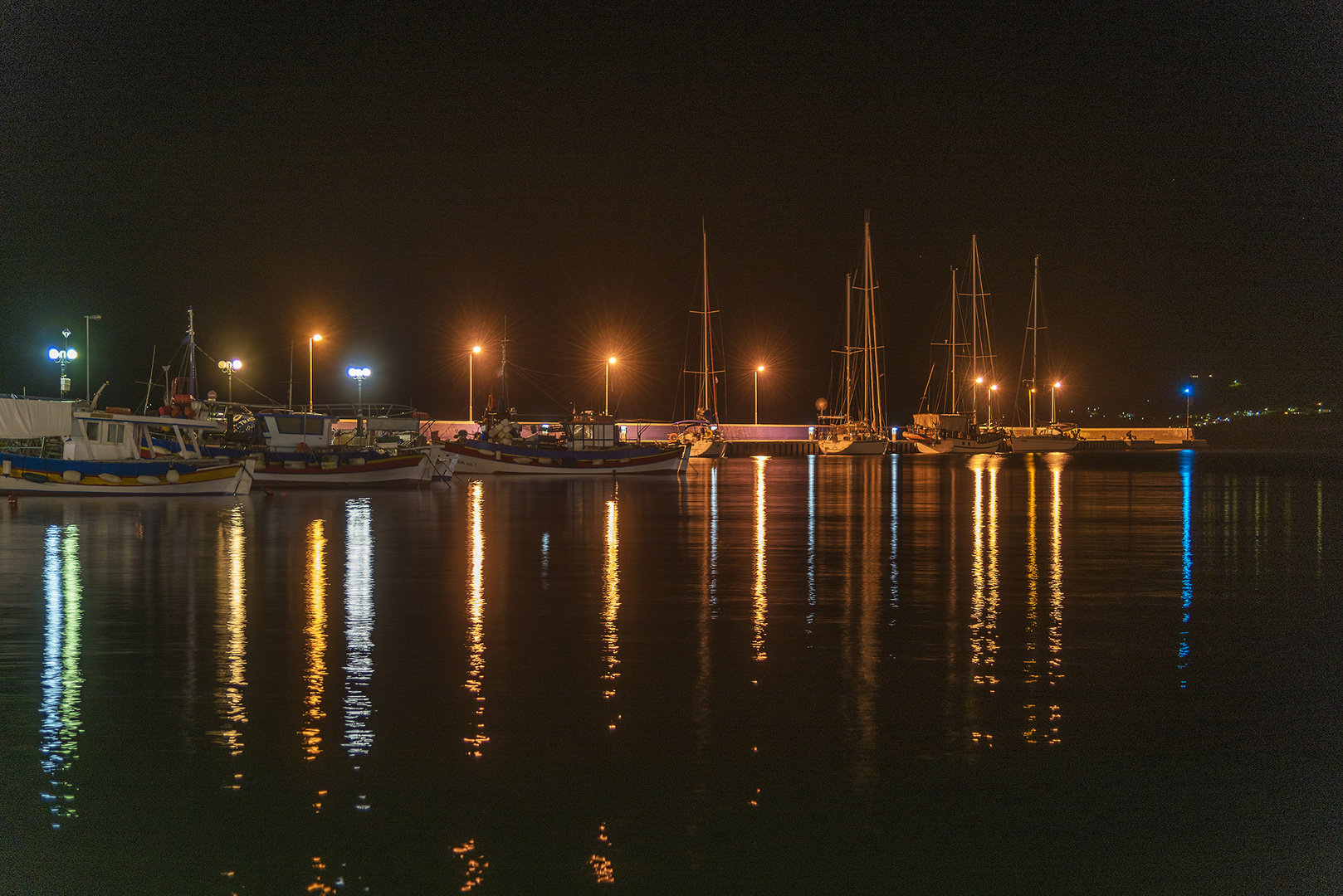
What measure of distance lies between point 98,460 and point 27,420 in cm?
552

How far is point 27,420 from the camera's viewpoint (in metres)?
46.0

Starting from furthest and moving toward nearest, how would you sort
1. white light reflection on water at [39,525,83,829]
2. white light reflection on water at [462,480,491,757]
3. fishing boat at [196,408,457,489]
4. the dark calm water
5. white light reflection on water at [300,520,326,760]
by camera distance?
1. fishing boat at [196,408,457,489]
2. white light reflection on water at [462,480,491,757]
3. white light reflection on water at [300,520,326,760]
4. white light reflection on water at [39,525,83,829]
5. the dark calm water

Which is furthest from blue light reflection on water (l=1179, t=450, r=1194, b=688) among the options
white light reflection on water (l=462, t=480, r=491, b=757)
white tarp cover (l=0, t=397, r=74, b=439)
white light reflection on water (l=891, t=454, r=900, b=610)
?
white tarp cover (l=0, t=397, r=74, b=439)

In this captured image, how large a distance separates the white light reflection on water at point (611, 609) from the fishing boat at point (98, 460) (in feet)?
63.4

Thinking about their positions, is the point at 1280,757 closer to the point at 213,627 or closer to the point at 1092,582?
the point at 1092,582

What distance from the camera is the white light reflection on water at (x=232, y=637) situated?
10.3 metres

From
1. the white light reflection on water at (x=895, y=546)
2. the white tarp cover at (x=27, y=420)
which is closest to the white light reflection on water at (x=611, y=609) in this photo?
the white light reflection on water at (x=895, y=546)

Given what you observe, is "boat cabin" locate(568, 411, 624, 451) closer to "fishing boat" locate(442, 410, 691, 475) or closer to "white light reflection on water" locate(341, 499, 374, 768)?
"fishing boat" locate(442, 410, 691, 475)

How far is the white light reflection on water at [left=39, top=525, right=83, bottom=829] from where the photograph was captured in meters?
8.55

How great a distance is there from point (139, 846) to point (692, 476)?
2277 inches

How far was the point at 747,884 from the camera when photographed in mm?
7035

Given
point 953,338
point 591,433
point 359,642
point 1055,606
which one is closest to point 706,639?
point 359,642

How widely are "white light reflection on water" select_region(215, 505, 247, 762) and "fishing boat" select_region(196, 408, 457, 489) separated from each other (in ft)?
74.3

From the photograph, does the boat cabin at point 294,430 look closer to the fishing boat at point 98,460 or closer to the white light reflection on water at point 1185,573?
the fishing boat at point 98,460
